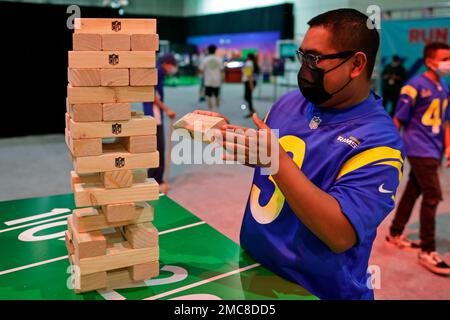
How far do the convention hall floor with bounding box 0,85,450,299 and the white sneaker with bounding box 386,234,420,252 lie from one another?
72 mm

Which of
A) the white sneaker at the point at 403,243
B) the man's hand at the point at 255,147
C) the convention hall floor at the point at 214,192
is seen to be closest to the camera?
the man's hand at the point at 255,147

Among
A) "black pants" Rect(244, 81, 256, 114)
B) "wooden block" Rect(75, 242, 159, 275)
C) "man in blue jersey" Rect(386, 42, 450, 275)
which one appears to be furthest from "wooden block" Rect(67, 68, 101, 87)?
"black pants" Rect(244, 81, 256, 114)

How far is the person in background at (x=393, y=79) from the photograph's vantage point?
8070 mm

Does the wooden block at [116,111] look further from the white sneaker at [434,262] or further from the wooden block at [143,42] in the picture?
the white sneaker at [434,262]

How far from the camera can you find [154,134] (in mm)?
1517

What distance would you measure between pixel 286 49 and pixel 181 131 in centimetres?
1268

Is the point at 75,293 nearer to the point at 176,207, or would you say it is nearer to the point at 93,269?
the point at 93,269

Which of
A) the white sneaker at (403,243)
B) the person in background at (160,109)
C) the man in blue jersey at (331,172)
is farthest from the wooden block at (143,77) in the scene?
the person in background at (160,109)

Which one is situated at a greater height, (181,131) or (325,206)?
(181,131)

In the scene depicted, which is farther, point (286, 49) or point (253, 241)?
point (286, 49)

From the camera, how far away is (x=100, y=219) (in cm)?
153

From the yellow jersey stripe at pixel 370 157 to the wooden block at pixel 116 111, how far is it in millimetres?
648

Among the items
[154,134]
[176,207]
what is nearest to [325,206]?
[154,134]

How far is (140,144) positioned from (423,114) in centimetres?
294
